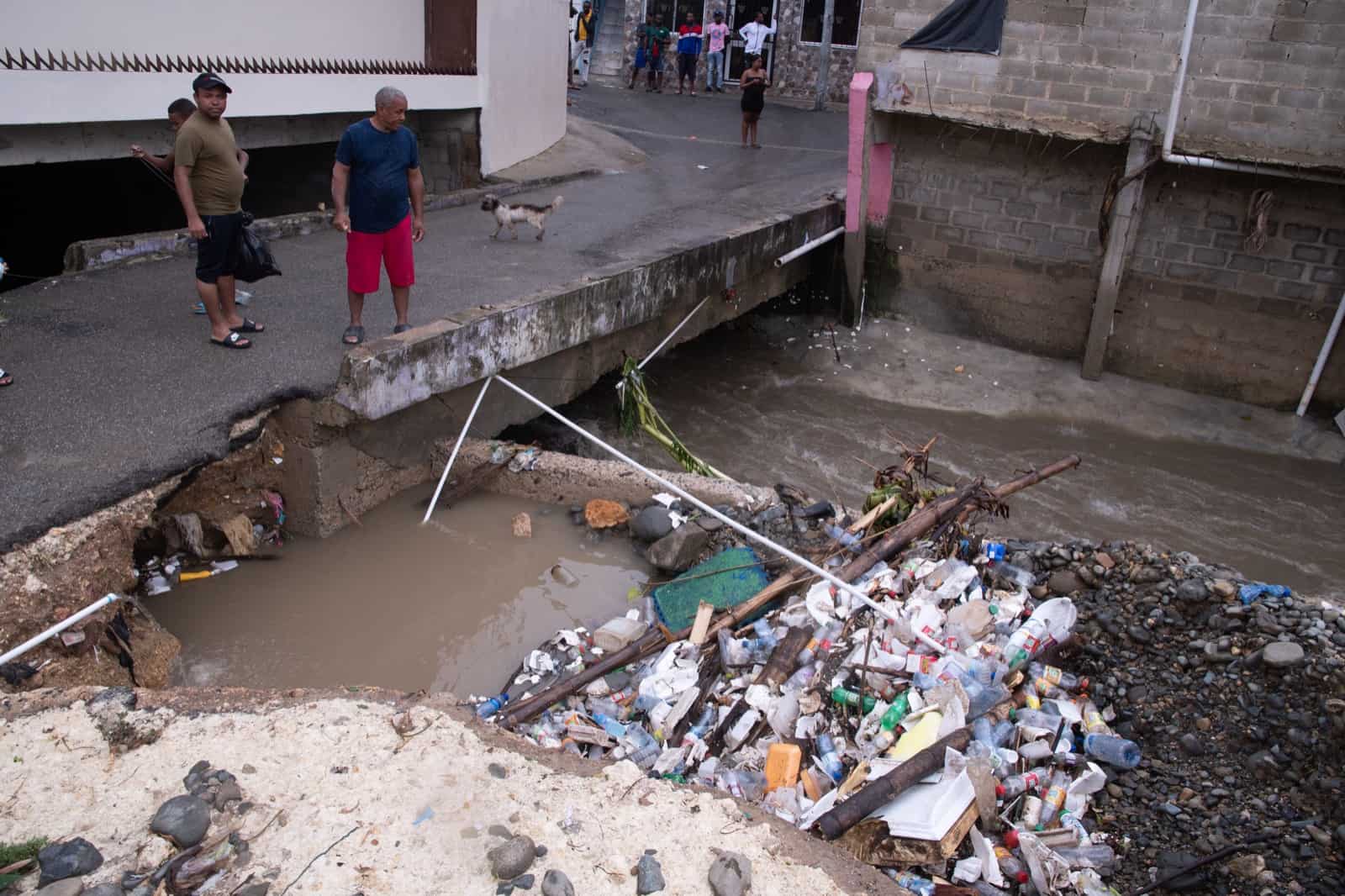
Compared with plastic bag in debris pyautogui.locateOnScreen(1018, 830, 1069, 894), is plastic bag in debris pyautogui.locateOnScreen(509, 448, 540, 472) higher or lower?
higher

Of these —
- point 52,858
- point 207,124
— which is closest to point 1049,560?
point 52,858

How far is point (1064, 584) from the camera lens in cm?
545

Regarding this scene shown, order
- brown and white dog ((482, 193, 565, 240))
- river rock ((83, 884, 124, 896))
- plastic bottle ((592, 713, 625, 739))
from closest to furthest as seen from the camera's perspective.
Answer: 1. river rock ((83, 884, 124, 896))
2. plastic bottle ((592, 713, 625, 739))
3. brown and white dog ((482, 193, 565, 240))

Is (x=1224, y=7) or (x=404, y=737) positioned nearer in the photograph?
(x=404, y=737)

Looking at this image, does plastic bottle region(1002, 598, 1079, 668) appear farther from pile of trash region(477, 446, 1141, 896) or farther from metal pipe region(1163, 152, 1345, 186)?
metal pipe region(1163, 152, 1345, 186)

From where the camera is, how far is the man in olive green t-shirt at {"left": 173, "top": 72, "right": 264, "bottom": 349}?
5.46 metres

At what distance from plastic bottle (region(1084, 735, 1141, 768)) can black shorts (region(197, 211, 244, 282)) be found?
17.8 ft

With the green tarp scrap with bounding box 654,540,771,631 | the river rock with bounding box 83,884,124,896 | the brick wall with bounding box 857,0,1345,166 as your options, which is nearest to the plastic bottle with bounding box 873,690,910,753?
the green tarp scrap with bounding box 654,540,771,631

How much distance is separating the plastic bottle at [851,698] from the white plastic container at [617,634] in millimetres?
1150

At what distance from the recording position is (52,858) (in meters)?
2.94

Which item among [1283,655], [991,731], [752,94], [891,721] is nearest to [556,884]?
[891,721]

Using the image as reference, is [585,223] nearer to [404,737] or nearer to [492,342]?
[492,342]

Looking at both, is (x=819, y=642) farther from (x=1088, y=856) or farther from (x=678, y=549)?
(x=1088, y=856)

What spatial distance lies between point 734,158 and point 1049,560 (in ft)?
35.5
